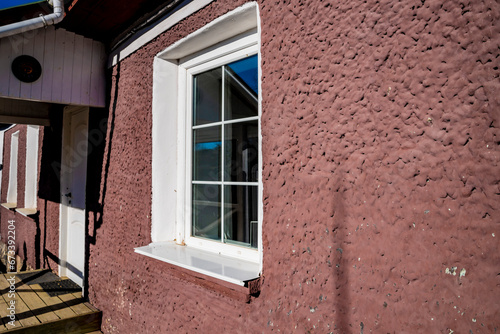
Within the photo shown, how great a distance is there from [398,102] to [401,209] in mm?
397

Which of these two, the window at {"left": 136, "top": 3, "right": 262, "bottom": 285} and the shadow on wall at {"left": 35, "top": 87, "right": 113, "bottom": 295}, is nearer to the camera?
the window at {"left": 136, "top": 3, "right": 262, "bottom": 285}

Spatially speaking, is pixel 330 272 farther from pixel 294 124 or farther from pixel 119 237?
pixel 119 237

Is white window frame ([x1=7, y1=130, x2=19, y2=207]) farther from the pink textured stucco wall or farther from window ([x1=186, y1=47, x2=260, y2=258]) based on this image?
the pink textured stucco wall

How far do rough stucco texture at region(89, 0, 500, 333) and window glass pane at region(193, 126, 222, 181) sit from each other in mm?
719

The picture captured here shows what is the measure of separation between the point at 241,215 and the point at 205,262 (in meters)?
0.38

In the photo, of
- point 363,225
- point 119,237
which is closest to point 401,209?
point 363,225

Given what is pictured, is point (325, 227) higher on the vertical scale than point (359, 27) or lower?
lower

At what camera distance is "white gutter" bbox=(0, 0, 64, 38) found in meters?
2.58

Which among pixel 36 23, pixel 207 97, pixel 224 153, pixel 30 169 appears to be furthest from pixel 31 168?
pixel 224 153

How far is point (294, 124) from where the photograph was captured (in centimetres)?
157

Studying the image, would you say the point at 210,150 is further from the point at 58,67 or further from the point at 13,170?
the point at 13,170

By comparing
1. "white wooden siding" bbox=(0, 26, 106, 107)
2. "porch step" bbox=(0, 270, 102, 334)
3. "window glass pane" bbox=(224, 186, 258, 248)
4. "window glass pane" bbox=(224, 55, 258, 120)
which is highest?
"white wooden siding" bbox=(0, 26, 106, 107)

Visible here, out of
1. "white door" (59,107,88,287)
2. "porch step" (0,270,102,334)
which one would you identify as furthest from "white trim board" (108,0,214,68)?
"porch step" (0,270,102,334)

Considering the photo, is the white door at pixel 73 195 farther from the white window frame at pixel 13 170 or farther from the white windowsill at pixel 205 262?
the white window frame at pixel 13 170
